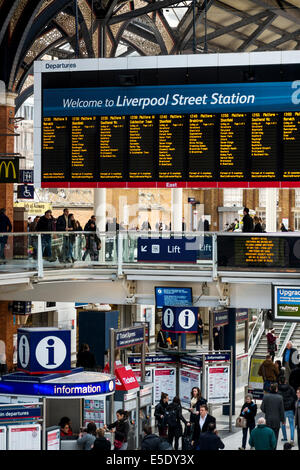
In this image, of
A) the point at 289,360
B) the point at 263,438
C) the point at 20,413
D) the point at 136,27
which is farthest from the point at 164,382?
the point at 136,27

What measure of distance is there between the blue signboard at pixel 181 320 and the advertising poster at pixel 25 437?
719 cm

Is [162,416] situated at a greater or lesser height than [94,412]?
lesser

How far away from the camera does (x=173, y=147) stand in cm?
2059

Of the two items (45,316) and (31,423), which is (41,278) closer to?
(31,423)

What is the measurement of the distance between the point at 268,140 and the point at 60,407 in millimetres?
7716

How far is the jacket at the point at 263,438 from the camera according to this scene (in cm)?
1452

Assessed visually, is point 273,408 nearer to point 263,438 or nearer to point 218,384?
point 263,438

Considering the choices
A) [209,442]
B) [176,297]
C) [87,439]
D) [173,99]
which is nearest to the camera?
[209,442]

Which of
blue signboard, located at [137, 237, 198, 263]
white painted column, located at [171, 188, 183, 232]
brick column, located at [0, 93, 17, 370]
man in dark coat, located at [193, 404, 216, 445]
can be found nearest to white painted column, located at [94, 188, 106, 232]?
brick column, located at [0, 93, 17, 370]

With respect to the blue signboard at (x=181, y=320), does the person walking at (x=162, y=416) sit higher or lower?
lower

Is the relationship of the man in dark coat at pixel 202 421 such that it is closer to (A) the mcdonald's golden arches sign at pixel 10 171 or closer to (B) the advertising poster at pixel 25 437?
(B) the advertising poster at pixel 25 437

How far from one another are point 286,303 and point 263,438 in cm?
614

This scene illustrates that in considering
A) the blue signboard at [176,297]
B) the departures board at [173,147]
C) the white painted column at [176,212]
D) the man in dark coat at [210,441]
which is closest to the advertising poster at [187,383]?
the blue signboard at [176,297]
